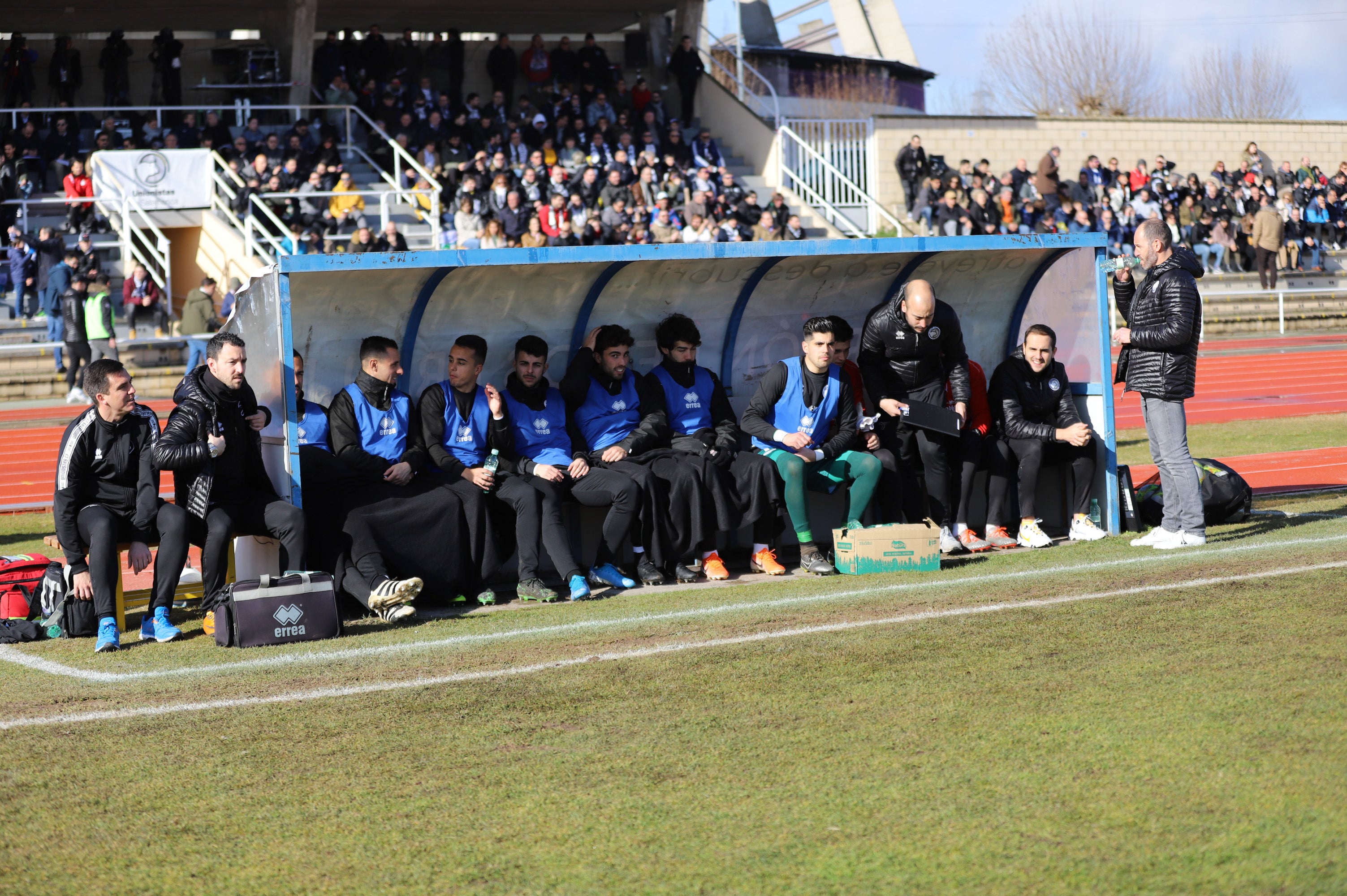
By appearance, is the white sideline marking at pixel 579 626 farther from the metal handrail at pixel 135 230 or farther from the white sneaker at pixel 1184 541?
the metal handrail at pixel 135 230

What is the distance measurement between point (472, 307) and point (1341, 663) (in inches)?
217

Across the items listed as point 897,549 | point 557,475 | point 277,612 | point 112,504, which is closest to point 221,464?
point 112,504

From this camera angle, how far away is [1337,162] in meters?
38.5

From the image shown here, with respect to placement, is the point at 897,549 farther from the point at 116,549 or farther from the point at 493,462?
the point at 116,549

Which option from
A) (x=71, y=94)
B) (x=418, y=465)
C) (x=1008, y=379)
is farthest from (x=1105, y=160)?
(x=418, y=465)

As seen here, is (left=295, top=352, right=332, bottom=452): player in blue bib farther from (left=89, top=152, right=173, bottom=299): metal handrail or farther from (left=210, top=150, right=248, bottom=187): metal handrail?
(left=210, top=150, right=248, bottom=187): metal handrail

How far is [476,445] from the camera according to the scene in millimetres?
8273

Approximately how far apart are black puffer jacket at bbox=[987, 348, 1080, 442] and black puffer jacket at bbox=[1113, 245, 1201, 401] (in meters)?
0.82

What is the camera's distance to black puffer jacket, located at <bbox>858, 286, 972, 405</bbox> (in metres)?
8.84

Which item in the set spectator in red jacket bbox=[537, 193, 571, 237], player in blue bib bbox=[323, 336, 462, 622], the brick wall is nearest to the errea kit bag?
player in blue bib bbox=[323, 336, 462, 622]

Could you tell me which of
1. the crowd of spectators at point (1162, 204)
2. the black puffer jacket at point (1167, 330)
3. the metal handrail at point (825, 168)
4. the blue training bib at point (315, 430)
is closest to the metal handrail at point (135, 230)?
the metal handrail at point (825, 168)

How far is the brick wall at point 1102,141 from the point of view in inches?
1315

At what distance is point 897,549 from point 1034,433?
1569 mm

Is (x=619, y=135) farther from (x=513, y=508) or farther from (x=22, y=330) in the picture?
(x=513, y=508)
